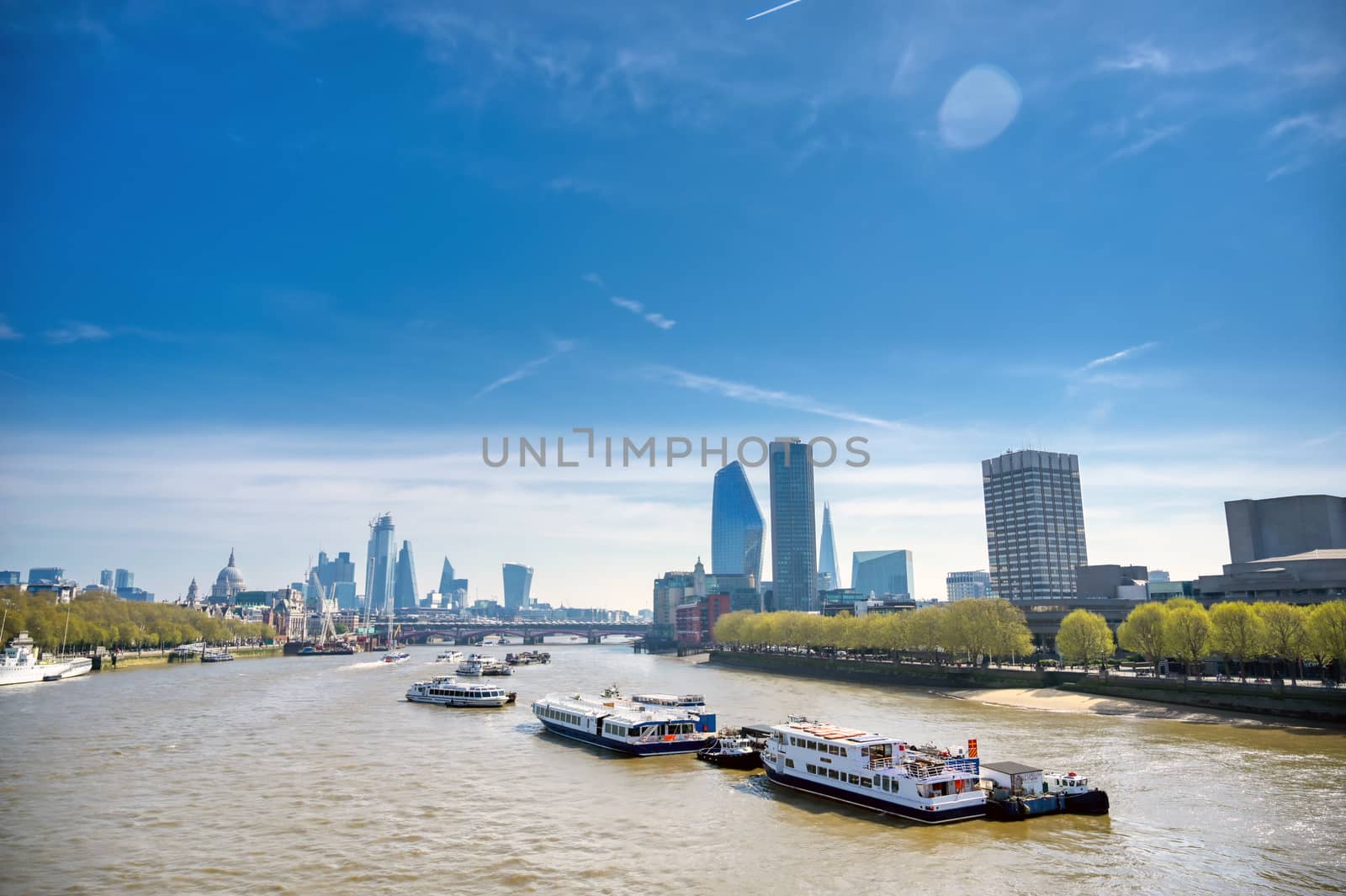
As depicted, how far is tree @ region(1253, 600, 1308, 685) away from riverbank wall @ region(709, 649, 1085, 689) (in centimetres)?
2268

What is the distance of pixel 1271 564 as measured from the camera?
142 meters

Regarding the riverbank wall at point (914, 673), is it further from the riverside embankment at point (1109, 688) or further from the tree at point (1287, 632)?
the tree at point (1287, 632)

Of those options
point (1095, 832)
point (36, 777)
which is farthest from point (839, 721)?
point (36, 777)

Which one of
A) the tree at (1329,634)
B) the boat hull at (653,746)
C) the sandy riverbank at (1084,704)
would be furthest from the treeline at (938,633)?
the boat hull at (653,746)

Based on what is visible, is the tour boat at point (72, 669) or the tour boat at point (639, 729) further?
the tour boat at point (72, 669)

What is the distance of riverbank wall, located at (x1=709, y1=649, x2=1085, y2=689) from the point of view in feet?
368

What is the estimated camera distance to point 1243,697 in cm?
8194

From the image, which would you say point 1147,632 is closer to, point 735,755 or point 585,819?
point 735,755

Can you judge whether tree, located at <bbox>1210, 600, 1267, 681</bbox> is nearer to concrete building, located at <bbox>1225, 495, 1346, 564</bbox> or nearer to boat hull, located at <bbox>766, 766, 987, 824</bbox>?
boat hull, located at <bbox>766, 766, 987, 824</bbox>

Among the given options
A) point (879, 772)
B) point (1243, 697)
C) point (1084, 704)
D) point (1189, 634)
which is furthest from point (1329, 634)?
point (879, 772)

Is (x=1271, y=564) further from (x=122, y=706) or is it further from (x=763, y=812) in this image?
(x=122, y=706)

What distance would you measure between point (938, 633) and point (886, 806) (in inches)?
3712

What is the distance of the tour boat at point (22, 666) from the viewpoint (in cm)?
12544

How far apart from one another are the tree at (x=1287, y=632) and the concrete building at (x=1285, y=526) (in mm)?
95501
